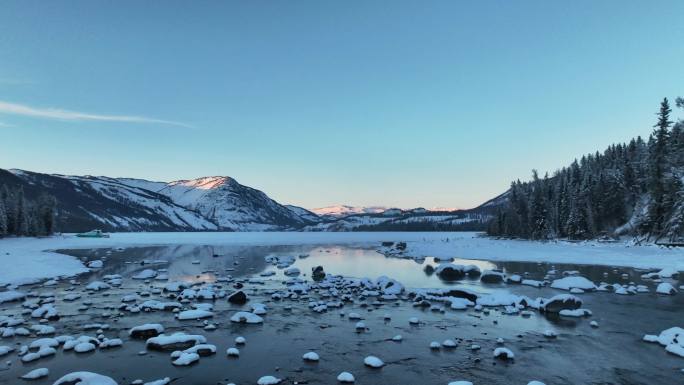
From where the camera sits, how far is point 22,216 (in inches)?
3944

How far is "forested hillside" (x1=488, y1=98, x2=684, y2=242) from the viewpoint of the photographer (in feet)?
224

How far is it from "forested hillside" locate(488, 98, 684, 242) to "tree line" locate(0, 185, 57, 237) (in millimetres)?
121696

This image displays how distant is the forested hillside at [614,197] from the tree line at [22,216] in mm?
121696

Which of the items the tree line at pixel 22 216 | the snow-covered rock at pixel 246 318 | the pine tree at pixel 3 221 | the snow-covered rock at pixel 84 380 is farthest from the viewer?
the tree line at pixel 22 216

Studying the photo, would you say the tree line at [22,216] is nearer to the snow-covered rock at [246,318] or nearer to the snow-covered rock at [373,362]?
the snow-covered rock at [246,318]

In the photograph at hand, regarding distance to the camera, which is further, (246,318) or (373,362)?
(246,318)

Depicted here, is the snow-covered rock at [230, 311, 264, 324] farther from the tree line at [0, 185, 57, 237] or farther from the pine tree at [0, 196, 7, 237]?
the tree line at [0, 185, 57, 237]

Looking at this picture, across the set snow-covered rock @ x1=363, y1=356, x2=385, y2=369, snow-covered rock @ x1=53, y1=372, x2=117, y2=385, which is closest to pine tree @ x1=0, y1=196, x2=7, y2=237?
snow-covered rock @ x1=53, y1=372, x2=117, y2=385

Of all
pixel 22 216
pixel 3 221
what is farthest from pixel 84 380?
pixel 22 216

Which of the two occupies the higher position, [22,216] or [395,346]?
[22,216]

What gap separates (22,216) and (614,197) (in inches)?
5262

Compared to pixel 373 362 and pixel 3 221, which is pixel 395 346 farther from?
pixel 3 221

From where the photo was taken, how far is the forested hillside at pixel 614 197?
68.2 meters

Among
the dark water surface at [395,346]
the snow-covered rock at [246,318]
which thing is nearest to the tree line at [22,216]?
the dark water surface at [395,346]
